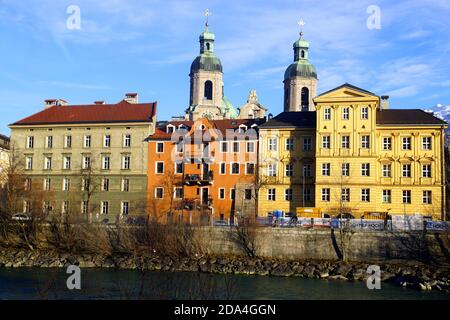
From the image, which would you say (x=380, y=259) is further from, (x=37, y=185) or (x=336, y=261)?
(x=37, y=185)

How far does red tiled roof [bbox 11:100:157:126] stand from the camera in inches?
2403

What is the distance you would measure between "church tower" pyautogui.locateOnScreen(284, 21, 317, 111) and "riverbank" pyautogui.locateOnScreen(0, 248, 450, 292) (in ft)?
224

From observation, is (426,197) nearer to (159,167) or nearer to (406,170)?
(406,170)

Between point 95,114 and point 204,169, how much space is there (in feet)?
51.1

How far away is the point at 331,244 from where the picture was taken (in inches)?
1703

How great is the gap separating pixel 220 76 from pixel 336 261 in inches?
2774

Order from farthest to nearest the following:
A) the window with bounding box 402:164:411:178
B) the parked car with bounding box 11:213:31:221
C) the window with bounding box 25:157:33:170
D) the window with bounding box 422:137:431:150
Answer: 1. the window with bounding box 25:157:33:170
2. the window with bounding box 402:164:411:178
3. the window with bounding box 422:137:431:150
4. the parked car with bounding box 11:213:31:221

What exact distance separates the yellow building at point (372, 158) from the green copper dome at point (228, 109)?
5620cm

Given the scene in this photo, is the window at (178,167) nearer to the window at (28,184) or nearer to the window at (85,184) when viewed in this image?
the window at (85,184)

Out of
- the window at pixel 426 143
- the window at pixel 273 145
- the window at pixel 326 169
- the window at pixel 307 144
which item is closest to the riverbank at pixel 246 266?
the window at pixel 326 169

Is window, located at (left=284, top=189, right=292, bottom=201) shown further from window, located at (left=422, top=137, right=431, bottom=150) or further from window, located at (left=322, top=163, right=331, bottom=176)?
window, located at (left=422, top=137, right=431, bottom=150)

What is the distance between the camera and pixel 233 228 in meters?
45.9

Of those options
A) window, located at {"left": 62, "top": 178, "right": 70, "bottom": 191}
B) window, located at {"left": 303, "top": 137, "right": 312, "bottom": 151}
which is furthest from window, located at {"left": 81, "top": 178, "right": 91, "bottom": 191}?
window, located at {"left": 303, "top": 137, "right": 312, "bottom": 151}
